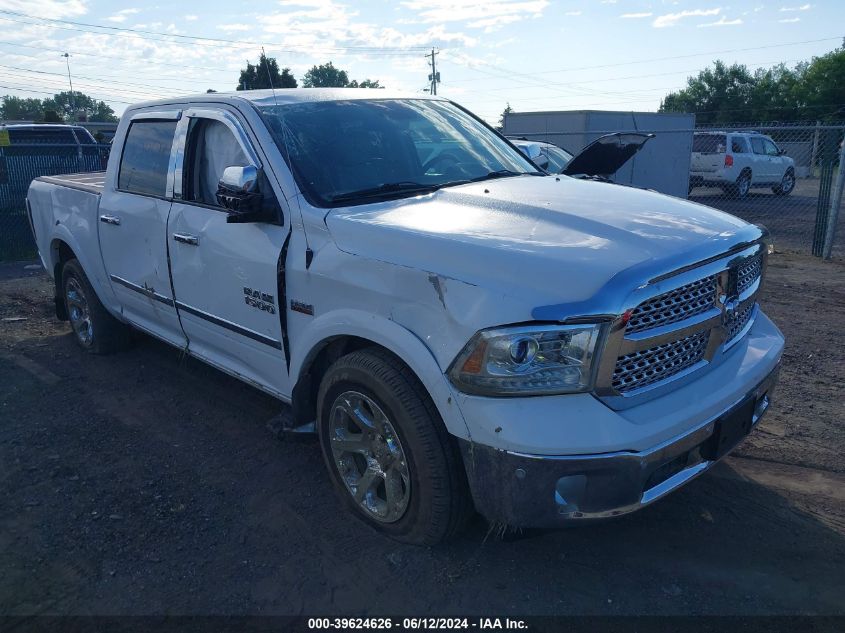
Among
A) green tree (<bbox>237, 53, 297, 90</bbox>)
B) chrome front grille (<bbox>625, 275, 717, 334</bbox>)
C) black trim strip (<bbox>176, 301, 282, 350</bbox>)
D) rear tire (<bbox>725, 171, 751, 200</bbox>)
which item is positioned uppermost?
green tree (<bbox>237, 53, 297, 90</bbox>)

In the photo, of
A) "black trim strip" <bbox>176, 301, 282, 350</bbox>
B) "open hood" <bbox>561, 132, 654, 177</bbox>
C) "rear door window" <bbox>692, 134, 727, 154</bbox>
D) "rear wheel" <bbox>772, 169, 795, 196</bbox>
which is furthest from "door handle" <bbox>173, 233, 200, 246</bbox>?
"rear wheel" <bbox>772, 169, 795, 196</bbox>

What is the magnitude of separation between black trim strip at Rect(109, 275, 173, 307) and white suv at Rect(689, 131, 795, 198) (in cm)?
1733

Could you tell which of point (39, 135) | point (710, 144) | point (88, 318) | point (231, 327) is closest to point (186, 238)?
point (231, 327)

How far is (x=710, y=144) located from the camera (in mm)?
20141

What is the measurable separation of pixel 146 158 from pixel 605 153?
313 centimetres

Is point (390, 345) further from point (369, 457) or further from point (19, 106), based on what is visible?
point (19, 106)

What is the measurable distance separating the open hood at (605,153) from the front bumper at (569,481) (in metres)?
2.47

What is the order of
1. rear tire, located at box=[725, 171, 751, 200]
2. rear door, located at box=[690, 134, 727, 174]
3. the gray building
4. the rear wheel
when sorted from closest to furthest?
1. the gray building
2. rear tire, located at box=[725, 171, 751, 200]
3. rear door, located at box=[690, 134, 727, 174]
4. the rear wheel

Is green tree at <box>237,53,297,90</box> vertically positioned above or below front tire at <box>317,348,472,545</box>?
above

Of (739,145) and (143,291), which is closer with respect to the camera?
(143,291)

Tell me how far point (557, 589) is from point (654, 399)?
90cm

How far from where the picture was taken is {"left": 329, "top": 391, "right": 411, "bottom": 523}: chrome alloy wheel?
309cm

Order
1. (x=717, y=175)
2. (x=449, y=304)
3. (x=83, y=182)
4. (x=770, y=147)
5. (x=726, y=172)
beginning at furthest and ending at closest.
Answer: (x=770, y=147) → (x=717, y=175) → (x=726, y=172) → (x=83, y=182) → (x=449, y=304)

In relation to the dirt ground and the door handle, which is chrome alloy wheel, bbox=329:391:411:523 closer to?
the dirt ground
